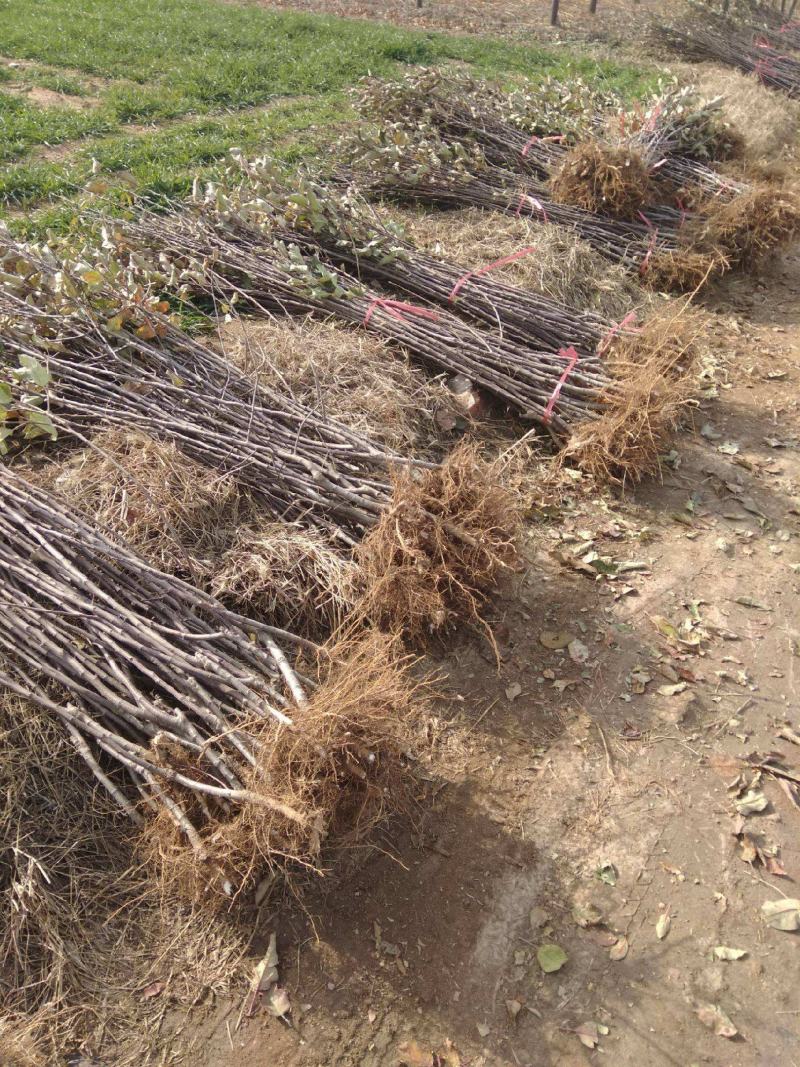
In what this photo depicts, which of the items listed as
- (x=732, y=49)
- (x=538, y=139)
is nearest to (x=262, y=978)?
(x=538, y=139)

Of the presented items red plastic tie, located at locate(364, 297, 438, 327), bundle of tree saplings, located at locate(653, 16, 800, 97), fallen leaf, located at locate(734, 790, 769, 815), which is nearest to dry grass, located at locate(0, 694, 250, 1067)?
fallen leaf, located at locate(734, 790, 769, 815)

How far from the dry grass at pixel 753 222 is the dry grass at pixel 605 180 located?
0.52 meters

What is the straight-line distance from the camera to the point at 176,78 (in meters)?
8.28

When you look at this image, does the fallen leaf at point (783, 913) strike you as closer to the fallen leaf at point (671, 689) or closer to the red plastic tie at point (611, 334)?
the fallen leaf at point (671, 689)

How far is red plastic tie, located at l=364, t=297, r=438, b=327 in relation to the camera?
4.23 meters

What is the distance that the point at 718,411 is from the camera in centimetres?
432

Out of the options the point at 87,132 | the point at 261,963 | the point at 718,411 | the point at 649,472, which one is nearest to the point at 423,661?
the point at 261,963

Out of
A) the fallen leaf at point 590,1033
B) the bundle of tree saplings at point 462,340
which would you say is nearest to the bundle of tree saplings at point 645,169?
the bundle of tree saplings at point 462,340

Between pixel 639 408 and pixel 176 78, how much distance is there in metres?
7.36

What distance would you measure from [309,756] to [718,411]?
130 inches

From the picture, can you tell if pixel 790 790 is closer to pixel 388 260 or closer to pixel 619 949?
pixel 619 949

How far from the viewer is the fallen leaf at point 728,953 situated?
214 centimetres

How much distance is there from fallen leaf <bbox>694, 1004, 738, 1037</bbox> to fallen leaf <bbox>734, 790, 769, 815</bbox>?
0.62 metres

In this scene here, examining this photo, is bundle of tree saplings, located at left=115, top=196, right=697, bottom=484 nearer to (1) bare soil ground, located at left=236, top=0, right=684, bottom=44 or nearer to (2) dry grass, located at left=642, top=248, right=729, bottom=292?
(2) dry grass, located at left=642, top=248, right=729, bottom=292
